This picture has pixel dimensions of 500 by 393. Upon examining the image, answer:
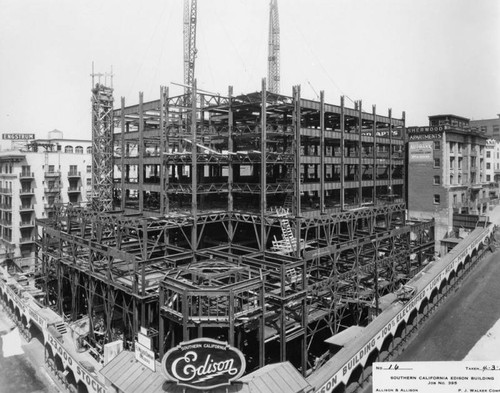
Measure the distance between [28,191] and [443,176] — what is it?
235ft

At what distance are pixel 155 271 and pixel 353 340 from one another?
17871mm

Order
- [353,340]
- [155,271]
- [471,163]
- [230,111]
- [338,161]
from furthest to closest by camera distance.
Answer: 1. [471,163]
2. [338,161]
3. [230,111]
4. [155,271]
5. [353,340]

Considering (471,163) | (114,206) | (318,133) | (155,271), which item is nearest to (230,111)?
(318,133)

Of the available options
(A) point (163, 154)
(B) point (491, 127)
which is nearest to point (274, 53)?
(A) point (163, 154)

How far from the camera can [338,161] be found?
50.0m

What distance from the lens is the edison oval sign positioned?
1739 centimetres

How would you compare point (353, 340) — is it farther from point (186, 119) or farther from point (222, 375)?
point (186, 119)

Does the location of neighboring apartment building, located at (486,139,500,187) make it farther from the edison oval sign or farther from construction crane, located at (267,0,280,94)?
the edison oval sign

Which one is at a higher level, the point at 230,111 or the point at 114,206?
the point at 230,111

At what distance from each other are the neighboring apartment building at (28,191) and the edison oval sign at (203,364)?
184 feet

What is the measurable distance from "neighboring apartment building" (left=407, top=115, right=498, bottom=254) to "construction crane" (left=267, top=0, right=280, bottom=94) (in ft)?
107

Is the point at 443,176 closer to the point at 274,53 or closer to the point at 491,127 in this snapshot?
the point at 274,53

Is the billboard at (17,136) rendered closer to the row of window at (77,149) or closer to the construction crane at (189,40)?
the row of window at (77,149)

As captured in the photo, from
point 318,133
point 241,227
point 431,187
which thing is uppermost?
point 318,133
